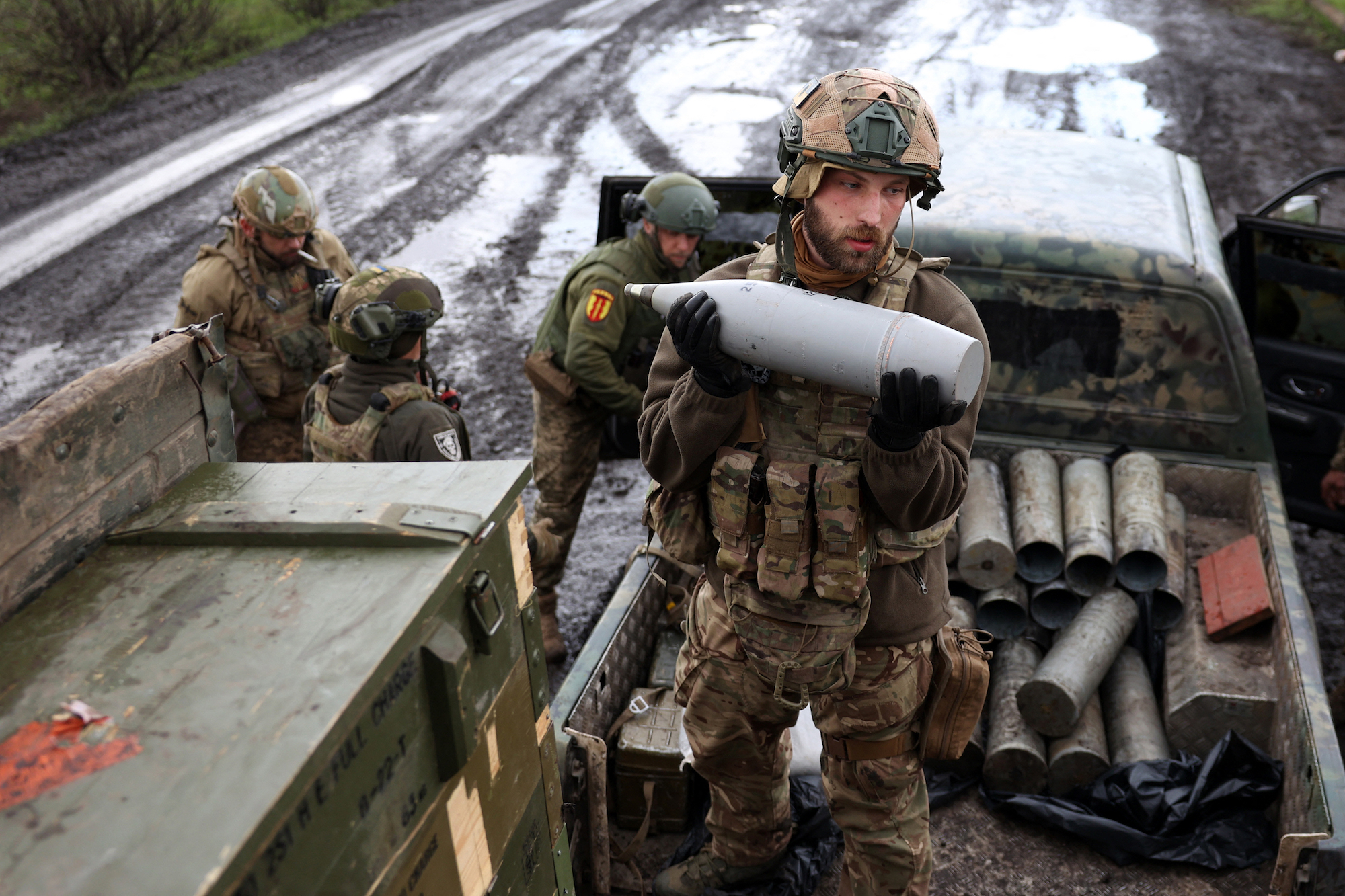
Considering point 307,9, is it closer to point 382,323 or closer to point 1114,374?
point 382,323

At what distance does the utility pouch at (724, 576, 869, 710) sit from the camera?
2.72 metres

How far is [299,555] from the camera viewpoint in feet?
6.56

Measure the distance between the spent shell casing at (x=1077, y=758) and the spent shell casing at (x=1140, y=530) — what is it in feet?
2.18

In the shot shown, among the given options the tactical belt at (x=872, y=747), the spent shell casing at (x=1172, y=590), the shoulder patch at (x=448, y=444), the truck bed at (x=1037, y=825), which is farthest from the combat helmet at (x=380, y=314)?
the spent shell casing at (x=1172, y=590)

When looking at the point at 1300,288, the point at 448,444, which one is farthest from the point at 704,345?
the point at 1300,288

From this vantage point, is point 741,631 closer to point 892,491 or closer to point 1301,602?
point 892,491

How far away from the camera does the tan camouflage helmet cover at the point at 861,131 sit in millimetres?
2418

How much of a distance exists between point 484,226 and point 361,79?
15.3 feet

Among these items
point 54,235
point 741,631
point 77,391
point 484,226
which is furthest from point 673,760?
point 54,235

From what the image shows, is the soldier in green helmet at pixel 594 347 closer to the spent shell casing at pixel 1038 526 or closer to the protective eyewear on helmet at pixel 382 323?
the protective eyewear on helmet at pixel 382 323

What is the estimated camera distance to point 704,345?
242 cm

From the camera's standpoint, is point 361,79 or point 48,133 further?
point 361,79

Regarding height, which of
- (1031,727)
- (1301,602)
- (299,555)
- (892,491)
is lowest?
(1031,727)

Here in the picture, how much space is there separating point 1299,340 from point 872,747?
3.48 metres
